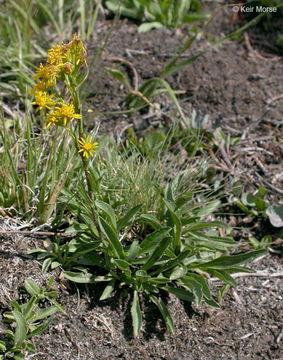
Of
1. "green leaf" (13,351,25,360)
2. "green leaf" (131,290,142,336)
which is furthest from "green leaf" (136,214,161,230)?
"green leaf" (13,351,25,360)

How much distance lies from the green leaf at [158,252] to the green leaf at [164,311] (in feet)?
0.49

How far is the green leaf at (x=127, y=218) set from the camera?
2199mm

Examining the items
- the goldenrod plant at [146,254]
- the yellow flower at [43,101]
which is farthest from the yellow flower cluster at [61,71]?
the goldenrod plant at [146,254]

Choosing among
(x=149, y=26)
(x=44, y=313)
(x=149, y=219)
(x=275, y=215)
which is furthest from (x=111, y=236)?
(x=149, y=26)

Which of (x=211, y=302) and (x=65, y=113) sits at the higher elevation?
(x=65, y=113)

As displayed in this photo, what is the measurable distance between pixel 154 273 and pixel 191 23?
8.13ft

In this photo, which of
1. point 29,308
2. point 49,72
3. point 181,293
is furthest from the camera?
point 181,293

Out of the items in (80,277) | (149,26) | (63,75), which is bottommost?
(80,277)

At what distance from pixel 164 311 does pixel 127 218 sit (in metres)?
0.48

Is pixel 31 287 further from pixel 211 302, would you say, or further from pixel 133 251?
pixel 211 302

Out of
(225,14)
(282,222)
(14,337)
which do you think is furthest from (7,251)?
(225,14)

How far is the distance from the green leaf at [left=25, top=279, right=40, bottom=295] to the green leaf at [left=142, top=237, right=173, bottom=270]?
0.51 metres

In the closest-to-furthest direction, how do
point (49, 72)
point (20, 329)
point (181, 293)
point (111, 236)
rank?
point (49, 72) → point (20, 329) → point (111, 236) → point (181, 293)

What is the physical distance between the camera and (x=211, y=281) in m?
2.50
